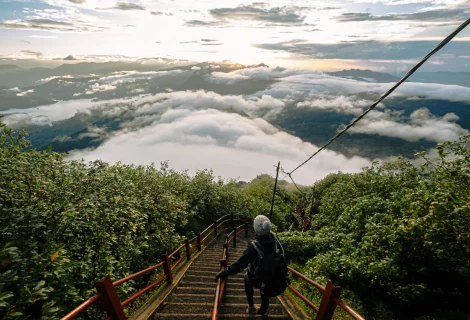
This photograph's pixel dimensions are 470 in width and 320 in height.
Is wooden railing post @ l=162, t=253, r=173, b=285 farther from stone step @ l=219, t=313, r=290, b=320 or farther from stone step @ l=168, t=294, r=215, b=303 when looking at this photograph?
stone step @ l=219, t=313, r=290, b=320

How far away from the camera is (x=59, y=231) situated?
486cm

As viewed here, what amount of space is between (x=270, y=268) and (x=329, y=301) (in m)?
0.94

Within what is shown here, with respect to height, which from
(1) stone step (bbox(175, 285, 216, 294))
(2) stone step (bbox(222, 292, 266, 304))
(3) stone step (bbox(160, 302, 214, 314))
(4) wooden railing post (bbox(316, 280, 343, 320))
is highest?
(4) wooden railing post (bbox(316, 280, 343, 320))

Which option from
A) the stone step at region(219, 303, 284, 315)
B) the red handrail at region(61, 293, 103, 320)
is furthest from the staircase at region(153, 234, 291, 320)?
the red handrail at region(61, 293, 103, 320)

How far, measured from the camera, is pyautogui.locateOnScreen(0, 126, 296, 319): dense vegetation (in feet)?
12.3

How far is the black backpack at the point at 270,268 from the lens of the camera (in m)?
4.23

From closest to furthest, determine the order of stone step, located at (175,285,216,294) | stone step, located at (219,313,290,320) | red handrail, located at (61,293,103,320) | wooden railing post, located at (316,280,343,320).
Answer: red handrail, located at (61,293,103,320) → wooden railing post, located at (316,280,343,320) → stone step, located at (219,313,290,320) → stone step, located at (175,285,216,294)

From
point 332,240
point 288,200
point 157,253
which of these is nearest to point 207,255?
point 157,253

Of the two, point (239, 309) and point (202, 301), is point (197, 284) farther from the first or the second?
point (239, 309)

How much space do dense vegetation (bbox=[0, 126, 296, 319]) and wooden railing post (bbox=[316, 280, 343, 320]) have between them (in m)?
3.71

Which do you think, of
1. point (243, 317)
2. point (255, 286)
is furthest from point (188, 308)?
point (255, 286)

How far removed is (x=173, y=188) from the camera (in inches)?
666

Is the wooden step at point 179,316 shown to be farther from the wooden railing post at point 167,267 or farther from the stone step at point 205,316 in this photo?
the wooden railing post at point 167,267

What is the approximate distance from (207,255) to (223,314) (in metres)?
6.98
